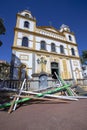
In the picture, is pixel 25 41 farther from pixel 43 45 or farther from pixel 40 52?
pixel 43 45

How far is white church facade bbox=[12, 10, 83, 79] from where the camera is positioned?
13086 mm

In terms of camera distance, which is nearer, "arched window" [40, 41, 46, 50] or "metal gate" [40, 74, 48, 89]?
"metal gate" [40, 74, 48, 89]

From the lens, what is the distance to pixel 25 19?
17.5 m

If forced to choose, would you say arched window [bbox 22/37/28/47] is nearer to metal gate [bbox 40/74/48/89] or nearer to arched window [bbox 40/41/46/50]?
arched window [bbox 40/41/46/50]

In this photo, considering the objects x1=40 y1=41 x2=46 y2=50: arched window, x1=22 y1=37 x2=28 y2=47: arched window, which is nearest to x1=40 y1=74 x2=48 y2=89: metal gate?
x1=40 y1=41 x2=46 y2=50: arched window

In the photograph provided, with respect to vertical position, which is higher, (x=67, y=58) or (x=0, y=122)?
(x=67, y=58)

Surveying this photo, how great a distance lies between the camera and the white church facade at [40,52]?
13086mm

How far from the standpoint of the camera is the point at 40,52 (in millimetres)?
15031

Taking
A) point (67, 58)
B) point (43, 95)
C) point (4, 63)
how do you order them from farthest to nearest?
point (67, 58), point (4, 63), point (43, 95)

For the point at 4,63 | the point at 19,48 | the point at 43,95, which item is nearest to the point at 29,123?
the point at 43,95

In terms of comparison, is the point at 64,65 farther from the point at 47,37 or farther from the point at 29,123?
the point at 29,123

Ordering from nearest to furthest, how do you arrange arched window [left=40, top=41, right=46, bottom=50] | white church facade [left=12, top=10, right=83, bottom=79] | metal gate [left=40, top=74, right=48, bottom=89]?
metal gate [left=40, top=74, right=48, bottom=89]
white church facade [left=12, top=10, right=83, bottom=79]
arched window [left=40, top=41, right=46, bottom=50]

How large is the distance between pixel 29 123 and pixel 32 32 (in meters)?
16.3

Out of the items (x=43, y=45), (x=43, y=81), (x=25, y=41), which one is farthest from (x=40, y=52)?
(x=43, y=81)
